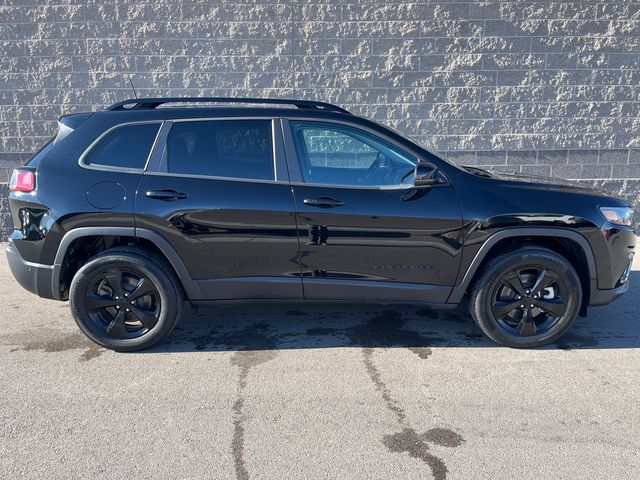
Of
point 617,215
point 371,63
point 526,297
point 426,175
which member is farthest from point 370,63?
point 526,297

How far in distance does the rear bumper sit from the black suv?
1cm

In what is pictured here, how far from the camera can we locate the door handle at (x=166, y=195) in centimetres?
391

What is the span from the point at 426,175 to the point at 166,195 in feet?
6.07

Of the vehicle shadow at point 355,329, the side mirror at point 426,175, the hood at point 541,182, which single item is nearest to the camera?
the side mirror at point 426,175

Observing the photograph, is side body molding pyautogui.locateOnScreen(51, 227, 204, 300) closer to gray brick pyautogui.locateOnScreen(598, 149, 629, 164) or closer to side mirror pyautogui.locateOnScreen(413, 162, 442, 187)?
side mirror pyautogui.locateOnScreen(413, 162, 442, 187)

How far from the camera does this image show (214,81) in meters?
7.59

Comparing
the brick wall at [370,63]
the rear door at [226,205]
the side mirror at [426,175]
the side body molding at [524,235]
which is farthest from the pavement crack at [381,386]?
the brick wall at [370,63]

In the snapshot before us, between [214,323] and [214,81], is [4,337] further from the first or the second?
[214,81]

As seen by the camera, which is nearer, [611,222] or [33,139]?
[611,222]

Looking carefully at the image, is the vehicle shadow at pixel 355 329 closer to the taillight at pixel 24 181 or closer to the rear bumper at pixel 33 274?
the rear bumper at pixel 33 274

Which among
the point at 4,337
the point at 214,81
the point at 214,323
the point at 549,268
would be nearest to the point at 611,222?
the point at 549,268

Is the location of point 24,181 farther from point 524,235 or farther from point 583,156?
point 583,156

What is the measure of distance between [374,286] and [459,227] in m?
0.75

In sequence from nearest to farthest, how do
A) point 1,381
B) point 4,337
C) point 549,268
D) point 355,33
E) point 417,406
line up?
point 417,406, point 1,381, point 549,268, point 4,337, point 355,33
